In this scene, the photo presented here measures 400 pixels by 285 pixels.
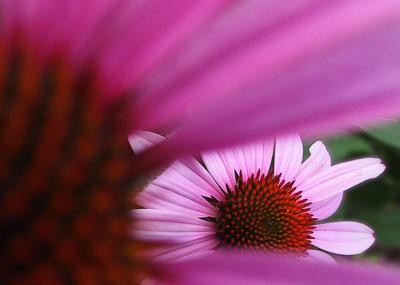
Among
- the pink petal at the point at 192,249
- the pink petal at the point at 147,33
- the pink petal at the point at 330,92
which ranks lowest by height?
the pink petal at the point at 192,249

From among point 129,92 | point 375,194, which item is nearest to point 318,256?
point 129,92

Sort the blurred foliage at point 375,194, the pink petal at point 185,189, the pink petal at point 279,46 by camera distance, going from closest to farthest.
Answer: the pink petal at point 279,46 < the pink petal at point 185,189 < the blurred foliage at point 375,194

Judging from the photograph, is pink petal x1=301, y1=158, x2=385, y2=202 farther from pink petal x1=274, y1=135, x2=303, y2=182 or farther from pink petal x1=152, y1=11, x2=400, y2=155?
pink petal x1=152, y1=11, x2=400, y2=155

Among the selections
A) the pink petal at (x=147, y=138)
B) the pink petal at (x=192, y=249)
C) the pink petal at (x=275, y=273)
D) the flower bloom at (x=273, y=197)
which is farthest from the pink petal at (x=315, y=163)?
the pink petal at (x=275, y=273)

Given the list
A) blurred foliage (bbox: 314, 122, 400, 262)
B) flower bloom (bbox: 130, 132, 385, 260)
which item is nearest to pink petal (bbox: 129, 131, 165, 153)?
flower bloom (bbox: 130, 132, 385, 260)

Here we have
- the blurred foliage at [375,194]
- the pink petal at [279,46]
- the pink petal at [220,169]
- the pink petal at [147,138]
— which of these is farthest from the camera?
the blurred foliage at [375,194]

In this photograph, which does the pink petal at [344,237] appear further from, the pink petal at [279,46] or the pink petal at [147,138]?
the pink petal at [279,46]
